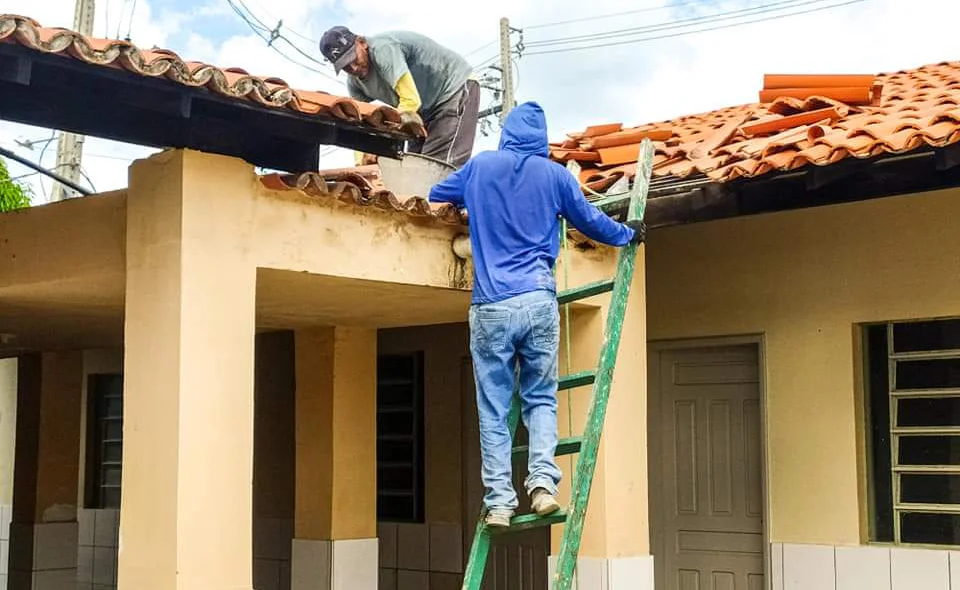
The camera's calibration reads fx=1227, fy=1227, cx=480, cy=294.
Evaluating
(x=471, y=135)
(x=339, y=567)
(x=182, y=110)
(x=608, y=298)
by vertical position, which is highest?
(x=471, y=135)

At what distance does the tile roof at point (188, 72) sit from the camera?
4.58 meters

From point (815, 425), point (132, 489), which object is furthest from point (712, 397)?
point (132, 489)

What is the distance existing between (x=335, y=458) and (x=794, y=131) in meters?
3.69

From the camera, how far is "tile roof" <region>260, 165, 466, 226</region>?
5.72m

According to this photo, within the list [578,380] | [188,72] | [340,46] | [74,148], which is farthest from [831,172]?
[74,148]

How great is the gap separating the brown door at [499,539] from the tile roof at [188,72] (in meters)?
4.53

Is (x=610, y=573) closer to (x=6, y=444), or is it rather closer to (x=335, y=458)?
(x=335, y=458)

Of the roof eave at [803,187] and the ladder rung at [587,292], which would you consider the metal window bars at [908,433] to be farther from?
Result: the ladder rung at [587,292]

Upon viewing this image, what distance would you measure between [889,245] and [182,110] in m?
4.59

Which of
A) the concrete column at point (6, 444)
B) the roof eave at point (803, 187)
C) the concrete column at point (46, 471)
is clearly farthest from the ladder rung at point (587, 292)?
the concrete column at point (6, 444)

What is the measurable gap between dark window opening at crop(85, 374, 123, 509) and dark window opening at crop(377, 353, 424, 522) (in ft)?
11.3

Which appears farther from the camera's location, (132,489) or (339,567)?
(339,567)

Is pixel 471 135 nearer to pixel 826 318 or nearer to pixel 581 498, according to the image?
pixel 826 318

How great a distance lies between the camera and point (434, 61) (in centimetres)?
787
